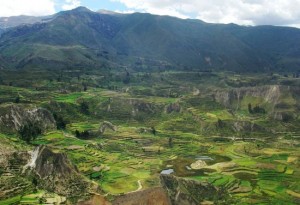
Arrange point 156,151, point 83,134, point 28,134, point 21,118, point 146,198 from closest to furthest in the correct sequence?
1. point 146,198
2. point 28,134
3. point 21,118
4. point 156,151
5. point 83,134

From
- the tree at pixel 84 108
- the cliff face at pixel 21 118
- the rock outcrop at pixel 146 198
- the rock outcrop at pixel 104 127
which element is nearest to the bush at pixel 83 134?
the cliff face at pixel 21 118

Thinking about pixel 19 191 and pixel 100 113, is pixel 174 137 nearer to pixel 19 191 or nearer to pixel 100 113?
pixel 100 113

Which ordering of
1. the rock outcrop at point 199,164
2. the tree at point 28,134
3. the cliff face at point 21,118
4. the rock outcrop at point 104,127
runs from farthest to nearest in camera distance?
the rock outcrop at point 104,127, the cliff face at point 21,118, the rock outcrop at point 199,164, the tree at point 28,134

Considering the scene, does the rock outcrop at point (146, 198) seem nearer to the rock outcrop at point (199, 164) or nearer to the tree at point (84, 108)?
the rock outcrop at point (199, 164)

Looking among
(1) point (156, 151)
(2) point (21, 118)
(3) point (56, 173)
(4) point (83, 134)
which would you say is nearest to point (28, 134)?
(2) point (21, 118)

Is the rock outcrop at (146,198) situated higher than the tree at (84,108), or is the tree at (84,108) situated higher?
the rock outcrop at (146,198)

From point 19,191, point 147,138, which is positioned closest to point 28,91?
point 147,138

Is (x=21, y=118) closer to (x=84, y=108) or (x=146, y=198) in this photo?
(x=84, y=108)

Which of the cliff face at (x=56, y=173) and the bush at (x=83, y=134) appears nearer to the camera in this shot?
the cliff face at (x=56, y=173)

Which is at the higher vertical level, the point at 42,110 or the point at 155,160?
the point at 42,110
